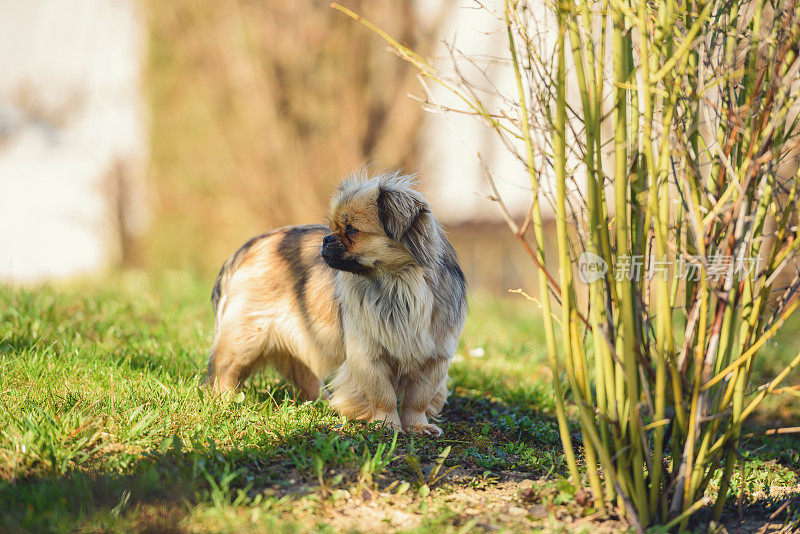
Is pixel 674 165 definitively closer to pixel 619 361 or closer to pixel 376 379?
pixel 619 361

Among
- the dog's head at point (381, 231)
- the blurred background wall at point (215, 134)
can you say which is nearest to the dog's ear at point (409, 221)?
the dog's head at point (381, 231)

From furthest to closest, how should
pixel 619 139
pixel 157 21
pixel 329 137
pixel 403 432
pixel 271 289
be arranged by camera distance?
1. pixel 157 21
2. pixel 329 137
3. pixel 271 289
4. pixel 403 432
5. pixel 619 139

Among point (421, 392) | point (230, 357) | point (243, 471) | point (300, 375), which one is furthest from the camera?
point (300, 375)

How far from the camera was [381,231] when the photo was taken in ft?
11.1

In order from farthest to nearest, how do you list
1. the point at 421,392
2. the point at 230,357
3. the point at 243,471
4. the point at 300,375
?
the point at 300,375 < the point at 230,357 < the point at 421,392 < the point at 243,471

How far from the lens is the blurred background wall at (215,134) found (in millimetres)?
8625

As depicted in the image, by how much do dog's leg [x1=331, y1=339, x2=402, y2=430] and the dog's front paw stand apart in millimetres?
78

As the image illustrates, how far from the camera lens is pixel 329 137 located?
865 centimetres

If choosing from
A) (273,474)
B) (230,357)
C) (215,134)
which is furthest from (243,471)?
(215,134)

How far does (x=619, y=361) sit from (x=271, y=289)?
7.10 feet

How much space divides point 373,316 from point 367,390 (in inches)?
13.9

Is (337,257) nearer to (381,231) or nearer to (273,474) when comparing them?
(381,231)

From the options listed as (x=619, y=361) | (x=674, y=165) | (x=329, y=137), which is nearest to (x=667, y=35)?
(x=674, y=165)

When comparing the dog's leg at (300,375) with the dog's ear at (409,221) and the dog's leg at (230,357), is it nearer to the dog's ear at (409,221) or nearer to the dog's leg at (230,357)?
the dog's leg at (230,357)
